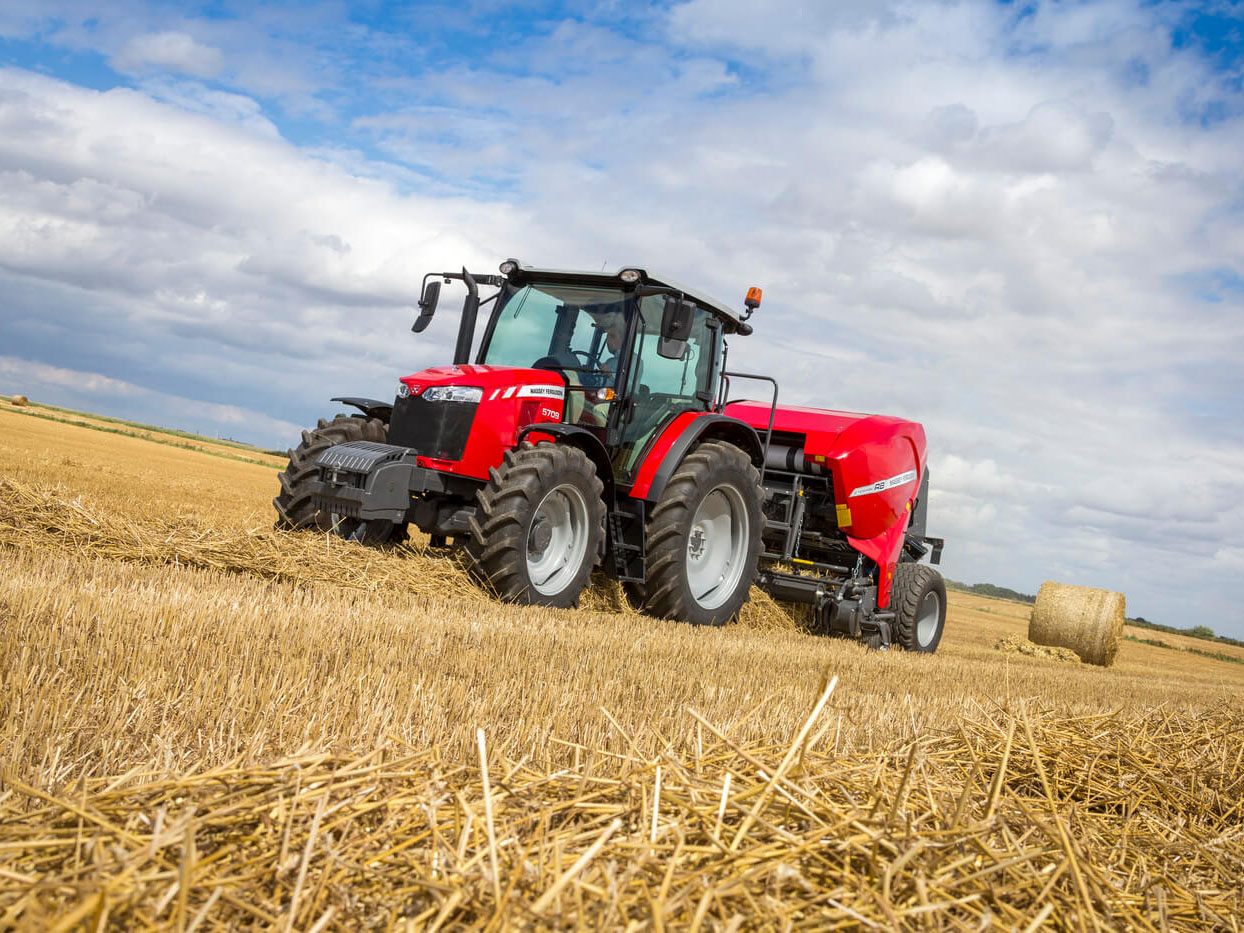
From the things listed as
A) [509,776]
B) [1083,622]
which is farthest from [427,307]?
[1083,622]

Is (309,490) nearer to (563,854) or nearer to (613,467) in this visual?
(613,467)

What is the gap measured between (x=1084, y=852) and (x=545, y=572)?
16.5 feet

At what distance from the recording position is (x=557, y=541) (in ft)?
23.0

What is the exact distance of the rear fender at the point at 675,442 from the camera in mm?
7352

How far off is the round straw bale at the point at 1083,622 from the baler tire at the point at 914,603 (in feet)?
16.4

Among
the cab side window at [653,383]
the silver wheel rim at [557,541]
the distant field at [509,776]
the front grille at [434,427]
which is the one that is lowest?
the distant field at [509,776]

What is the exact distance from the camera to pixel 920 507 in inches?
420

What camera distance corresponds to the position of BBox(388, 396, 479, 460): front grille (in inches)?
270

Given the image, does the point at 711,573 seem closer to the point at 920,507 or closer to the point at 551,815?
the point at 920,507

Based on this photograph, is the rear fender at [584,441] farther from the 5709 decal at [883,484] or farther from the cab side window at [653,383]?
the 5709 decal at [883,484]

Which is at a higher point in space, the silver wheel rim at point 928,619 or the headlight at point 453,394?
the headlight at point 453,394

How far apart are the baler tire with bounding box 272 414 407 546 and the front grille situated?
0.42m

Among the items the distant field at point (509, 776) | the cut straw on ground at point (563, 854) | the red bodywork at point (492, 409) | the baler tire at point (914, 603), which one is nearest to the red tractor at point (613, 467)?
the red bodywork at point (492, 409)

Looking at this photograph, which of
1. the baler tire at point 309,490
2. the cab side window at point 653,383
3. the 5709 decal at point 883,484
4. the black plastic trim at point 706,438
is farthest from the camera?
the 5709 decal at point 883,484
